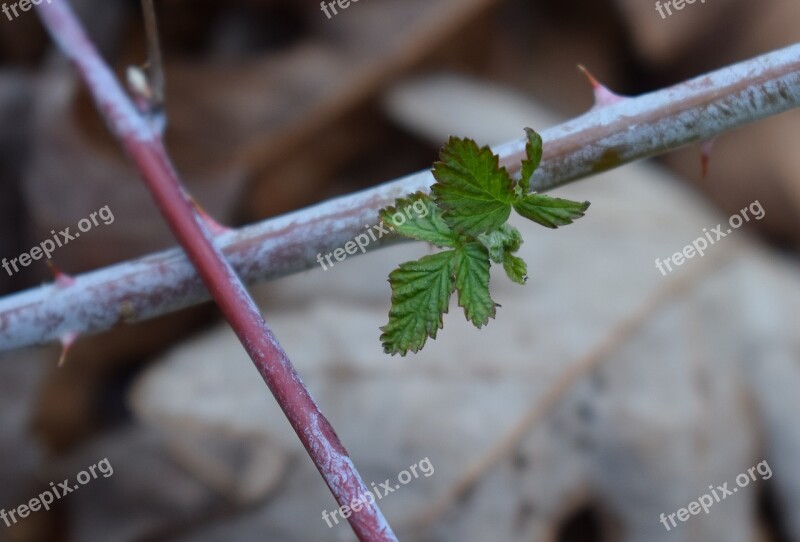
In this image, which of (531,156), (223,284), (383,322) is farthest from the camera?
(383,322)

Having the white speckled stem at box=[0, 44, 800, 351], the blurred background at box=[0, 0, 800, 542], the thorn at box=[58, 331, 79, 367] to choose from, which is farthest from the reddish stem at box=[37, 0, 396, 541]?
the blurred background at box=[0, 0, 800, 542]

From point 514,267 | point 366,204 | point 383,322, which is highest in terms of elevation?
point 383,322

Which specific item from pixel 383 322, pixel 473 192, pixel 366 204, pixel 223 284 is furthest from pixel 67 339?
pixel 383 322

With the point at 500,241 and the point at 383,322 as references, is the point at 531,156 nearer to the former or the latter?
the point at 500,241

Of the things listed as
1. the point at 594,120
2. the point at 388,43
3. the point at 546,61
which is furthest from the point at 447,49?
the point at 594,120

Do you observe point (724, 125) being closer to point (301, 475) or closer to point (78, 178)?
point (301, 475)

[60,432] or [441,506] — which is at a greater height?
[60,432]

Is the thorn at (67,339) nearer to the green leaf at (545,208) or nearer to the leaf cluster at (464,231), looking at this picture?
the leaf cluster at (464,231)
